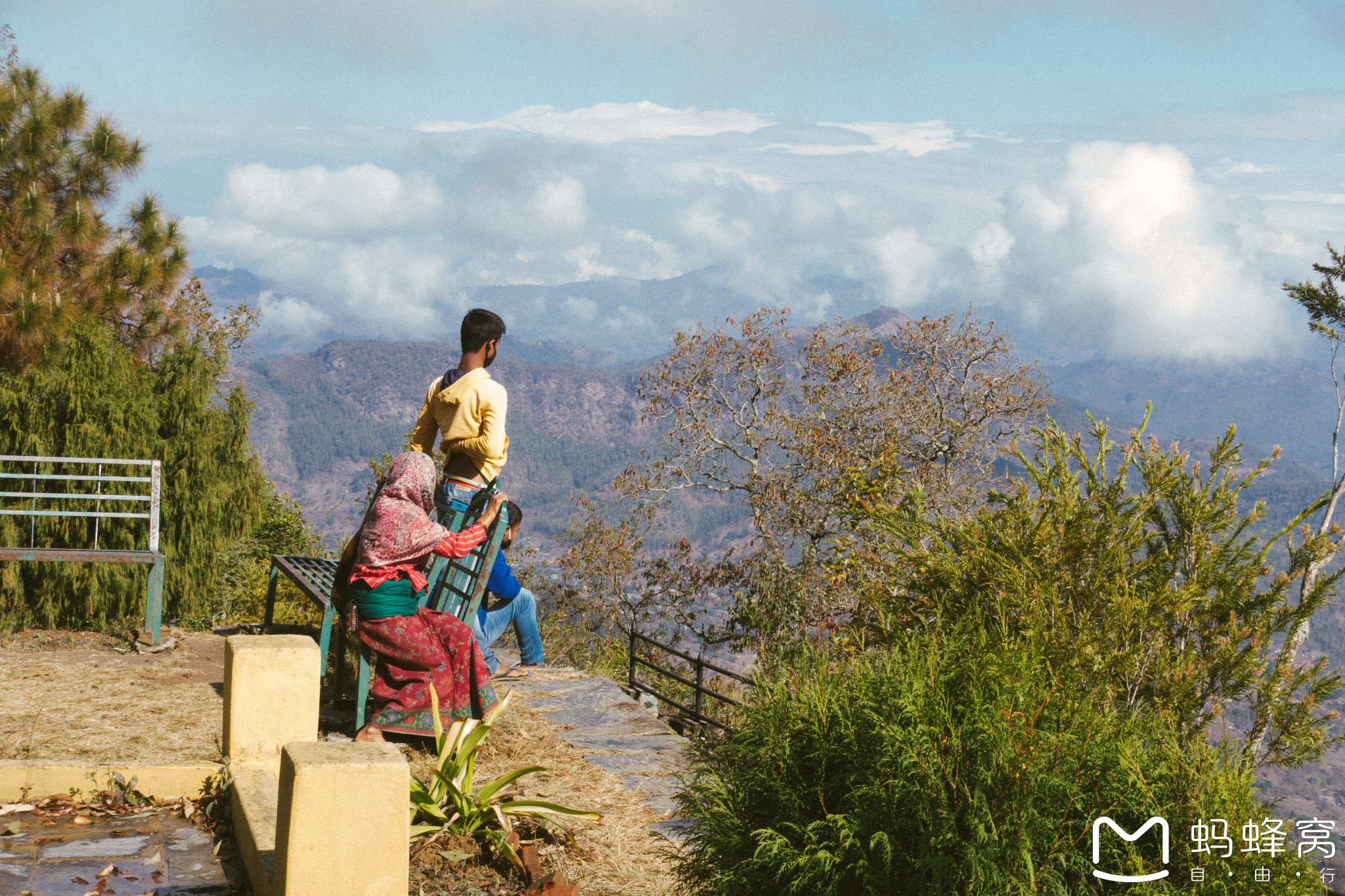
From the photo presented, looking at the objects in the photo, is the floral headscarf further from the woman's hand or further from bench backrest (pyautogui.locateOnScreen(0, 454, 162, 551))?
bench backrest (pyautogui.locateOnScreen(0, 454, 162, 551))

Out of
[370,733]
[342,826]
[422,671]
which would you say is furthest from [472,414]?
[342,826]

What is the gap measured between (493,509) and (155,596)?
408 centimetres

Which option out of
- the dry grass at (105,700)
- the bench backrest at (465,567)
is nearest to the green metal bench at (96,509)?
the dry grass at (105,700)

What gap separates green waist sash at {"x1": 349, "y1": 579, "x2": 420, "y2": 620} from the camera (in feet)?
15.5

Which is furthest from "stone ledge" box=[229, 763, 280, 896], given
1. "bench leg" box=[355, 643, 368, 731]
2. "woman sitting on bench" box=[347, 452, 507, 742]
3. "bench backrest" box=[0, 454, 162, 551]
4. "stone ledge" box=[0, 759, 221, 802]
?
"bench backrest" box=[0, 454, 162, 551]

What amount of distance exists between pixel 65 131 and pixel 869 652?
1093 centimetres

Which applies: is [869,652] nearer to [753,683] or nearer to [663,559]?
[753,683]

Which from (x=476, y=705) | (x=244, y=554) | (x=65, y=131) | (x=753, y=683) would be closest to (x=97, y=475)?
(x=244, y=554)

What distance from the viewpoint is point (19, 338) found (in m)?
8.75

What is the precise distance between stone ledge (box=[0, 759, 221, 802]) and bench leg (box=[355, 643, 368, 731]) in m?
0.97

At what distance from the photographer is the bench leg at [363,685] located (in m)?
5.11

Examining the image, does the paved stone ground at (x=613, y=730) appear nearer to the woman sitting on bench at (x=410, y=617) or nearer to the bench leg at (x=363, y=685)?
the woman sitting on bench at (x=410, y=617)

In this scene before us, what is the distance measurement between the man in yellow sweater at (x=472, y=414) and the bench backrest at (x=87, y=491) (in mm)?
4139

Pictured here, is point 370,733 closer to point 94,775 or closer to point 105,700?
point 94,775
